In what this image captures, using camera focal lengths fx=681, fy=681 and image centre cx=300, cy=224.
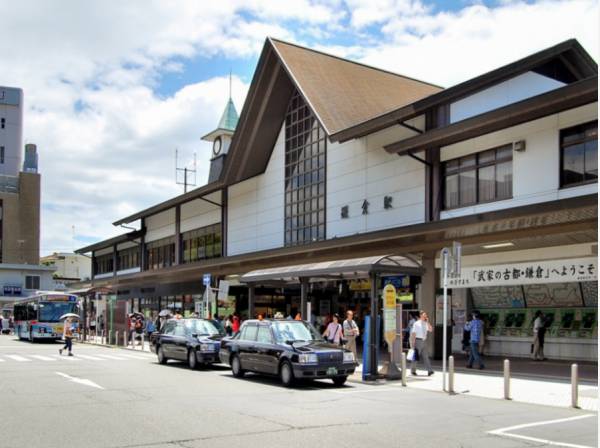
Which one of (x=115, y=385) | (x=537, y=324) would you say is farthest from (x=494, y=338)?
(x=115, y=385)

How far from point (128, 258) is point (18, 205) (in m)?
46.2

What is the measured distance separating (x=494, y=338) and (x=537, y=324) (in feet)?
8.64

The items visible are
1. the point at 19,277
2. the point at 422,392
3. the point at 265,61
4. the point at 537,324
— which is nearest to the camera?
the point at 422,392

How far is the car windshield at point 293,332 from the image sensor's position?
1684 cm

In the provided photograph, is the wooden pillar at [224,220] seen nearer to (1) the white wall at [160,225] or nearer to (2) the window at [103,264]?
(1) the white wall at [160,225]

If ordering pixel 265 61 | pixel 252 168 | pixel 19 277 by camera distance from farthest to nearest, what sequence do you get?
pixel 19 277, pixel 252 168, pixel 265 61

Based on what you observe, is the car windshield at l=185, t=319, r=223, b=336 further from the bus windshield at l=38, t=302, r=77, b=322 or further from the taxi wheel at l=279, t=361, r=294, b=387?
the bus windshield at l=38, t=302, r=77, b=322

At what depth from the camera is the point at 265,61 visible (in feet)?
101

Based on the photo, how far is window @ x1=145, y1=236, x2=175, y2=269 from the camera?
44.9m

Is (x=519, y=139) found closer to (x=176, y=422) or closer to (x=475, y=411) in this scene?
(x=475, y=411)

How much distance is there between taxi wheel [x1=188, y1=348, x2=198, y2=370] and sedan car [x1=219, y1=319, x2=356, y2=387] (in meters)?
1.98

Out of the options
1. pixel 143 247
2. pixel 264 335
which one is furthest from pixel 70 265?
pixel 264 335

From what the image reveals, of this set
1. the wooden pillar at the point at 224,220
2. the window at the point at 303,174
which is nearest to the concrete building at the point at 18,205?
the wooden pillar at the point at 224,220

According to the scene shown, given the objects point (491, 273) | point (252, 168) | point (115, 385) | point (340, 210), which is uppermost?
point (252, 168)
